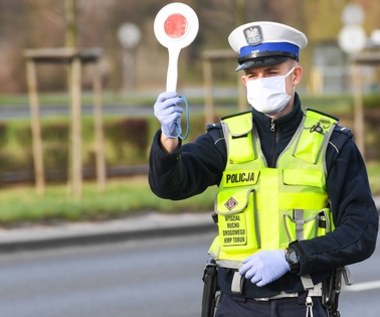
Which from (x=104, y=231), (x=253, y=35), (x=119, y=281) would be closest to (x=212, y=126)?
(x=253, y=35)

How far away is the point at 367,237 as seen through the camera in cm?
358

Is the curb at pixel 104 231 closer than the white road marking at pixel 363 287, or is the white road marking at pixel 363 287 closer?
the white road marking at pixel 363 287

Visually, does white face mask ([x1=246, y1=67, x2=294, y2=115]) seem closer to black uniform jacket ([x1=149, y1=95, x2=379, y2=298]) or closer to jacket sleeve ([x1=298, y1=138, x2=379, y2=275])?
black uniform jacket ([x1=149, y1=95, x2=379, y2=298])

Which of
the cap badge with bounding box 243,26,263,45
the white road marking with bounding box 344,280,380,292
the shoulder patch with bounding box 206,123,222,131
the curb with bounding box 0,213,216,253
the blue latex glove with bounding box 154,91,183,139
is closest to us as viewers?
the blue latex glove with bounding box 154,91,183,139

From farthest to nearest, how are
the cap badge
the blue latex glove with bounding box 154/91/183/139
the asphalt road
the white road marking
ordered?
1. the white road marking
2. the asphalt road
3. the cap badge
4. the blue latex glove with bounding box 154/91/183/139

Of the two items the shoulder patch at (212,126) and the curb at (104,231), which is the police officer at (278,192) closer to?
the shoulder patch at (212,126)

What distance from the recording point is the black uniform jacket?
3521mm

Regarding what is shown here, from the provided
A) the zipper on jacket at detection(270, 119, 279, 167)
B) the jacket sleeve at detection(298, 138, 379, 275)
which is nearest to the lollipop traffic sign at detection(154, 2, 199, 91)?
the zipper on jacket at detection(270, 119, 279, 167)

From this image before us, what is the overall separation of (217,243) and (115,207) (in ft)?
30.6

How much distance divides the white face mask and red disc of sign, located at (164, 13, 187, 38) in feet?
0.99

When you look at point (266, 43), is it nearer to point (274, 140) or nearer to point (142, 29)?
point (274, 140)

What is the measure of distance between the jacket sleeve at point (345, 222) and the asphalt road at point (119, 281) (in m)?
4.64

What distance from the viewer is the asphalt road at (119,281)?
8.43m

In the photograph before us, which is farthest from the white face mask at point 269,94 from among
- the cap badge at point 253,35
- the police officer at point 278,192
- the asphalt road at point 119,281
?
the asphalt road at point 119,281
